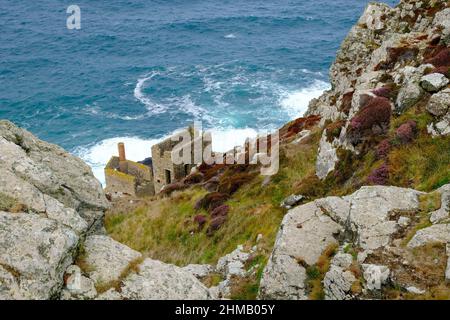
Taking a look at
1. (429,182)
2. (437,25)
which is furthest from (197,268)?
(437,25)

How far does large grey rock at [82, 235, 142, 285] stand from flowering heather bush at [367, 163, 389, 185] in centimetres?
1112

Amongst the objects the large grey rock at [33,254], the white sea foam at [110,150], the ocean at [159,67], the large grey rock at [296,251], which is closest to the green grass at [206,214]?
the large grey rock at [296,251]

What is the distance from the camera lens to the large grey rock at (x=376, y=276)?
12609 mm

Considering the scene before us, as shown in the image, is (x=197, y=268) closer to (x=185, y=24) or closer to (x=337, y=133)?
(x=337, y=133)

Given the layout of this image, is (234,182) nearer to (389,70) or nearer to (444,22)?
(389,70)

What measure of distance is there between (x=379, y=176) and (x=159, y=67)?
9116 cm

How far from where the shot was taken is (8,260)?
11039mm

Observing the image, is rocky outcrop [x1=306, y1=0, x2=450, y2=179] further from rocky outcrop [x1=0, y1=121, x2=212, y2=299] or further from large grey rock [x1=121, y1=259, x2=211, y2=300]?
rocky outcrop [x1=0, y1=121, x2=212, y2=299]

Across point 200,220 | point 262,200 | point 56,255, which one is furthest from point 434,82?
point 56,255

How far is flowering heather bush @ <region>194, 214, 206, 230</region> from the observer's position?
100 feet

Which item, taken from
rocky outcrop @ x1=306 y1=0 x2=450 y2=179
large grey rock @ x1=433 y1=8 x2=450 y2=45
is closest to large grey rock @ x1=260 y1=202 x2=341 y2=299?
rocky outcrop @ x1=306 y1=0 x2=450 y2=179

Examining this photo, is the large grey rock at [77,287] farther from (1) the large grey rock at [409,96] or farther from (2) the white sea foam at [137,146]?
(2) the white sea foam at [137,146]

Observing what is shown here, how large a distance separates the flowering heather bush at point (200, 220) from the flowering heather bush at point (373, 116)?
10.8 m

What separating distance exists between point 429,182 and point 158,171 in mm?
32705
